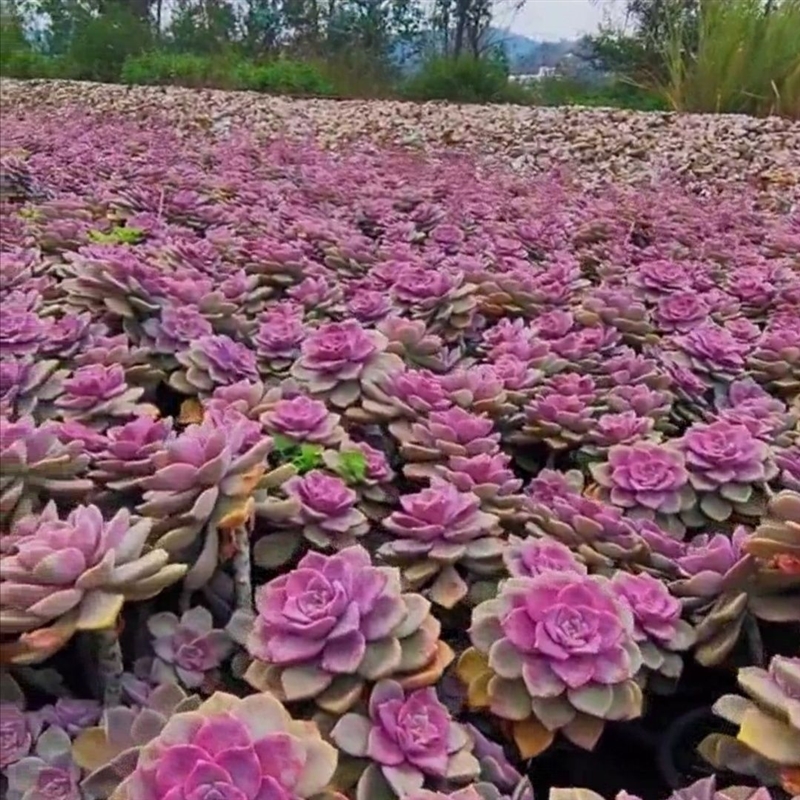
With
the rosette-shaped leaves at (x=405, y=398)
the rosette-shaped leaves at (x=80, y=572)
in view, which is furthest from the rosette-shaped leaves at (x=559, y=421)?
the rosette-shaped leaves at (x=80, y=572)

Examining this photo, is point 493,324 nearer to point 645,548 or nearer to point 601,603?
point 645,548

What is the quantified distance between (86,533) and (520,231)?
1.49 meters

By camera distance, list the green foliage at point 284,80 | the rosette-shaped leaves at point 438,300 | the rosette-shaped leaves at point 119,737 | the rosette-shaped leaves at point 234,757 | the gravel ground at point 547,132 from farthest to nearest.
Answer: the green foliage at point 284,80
the gravel ground at point 547,132
the rosette-shaped leaves at point 438,300
the rosette-shaped leaves at point 119,737
the rosette-shaped leaves at point 234,757

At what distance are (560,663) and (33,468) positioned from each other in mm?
491

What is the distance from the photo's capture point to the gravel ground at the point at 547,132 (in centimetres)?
376

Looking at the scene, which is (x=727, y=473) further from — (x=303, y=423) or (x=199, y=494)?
(x=199, y=494)

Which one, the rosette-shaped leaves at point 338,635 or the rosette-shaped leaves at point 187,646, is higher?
the rosette-shaped leaves at point 338,635

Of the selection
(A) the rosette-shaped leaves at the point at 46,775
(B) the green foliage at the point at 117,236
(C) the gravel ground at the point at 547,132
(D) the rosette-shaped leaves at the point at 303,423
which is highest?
(C) the gravel ground at the point at 547,132

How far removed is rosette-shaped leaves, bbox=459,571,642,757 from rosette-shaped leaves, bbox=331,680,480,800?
0.06 m

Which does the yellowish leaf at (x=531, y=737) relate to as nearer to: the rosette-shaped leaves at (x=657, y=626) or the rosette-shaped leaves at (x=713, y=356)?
the rosette-shaped leaves at (x=657, y=626)

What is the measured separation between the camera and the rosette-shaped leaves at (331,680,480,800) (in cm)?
69

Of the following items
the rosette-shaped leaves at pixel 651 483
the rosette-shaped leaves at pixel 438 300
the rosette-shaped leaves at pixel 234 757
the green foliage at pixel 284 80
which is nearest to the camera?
the rosette-shaped leaves at pixel 234 757

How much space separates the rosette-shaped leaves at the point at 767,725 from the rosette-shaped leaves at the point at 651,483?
29 cm

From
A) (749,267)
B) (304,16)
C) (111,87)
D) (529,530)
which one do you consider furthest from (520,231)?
(304,16)
